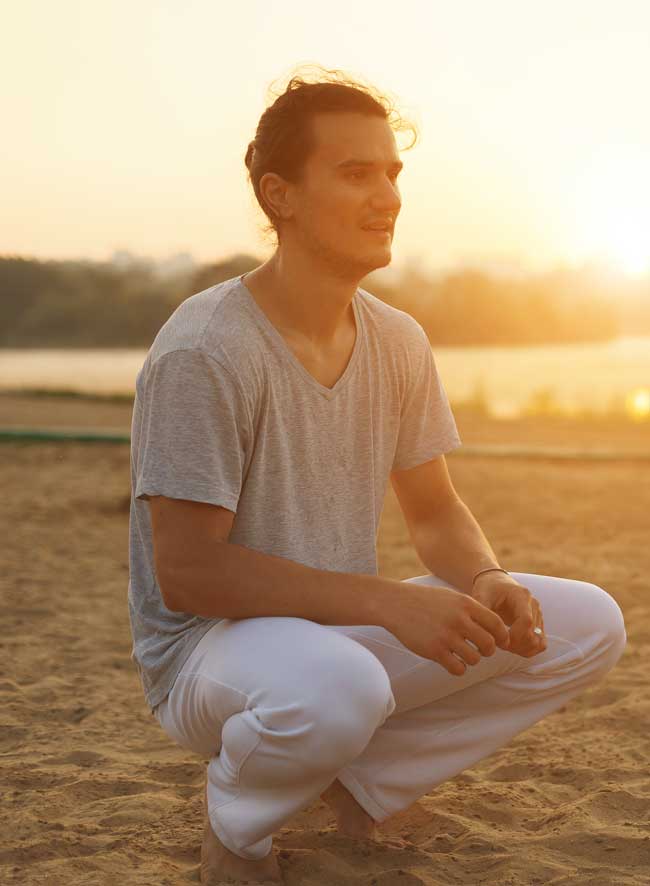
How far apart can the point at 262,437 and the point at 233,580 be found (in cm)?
29

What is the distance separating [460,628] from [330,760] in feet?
1.08

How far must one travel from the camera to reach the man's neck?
230 cm

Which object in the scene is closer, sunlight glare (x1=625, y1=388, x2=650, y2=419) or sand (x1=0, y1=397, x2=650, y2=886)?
sand (x1=0, y1=397, x2=650, y2=886)

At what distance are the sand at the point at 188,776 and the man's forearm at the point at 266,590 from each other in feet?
1.68

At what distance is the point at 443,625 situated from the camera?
2027 millimetres

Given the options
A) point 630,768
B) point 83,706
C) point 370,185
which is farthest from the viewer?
point 83,706

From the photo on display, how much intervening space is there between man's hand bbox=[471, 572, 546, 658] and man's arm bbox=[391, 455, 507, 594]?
0.30 ft

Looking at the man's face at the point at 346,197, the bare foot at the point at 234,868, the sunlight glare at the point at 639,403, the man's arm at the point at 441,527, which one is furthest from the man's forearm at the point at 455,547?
the sunlight glare at the point at 639,403

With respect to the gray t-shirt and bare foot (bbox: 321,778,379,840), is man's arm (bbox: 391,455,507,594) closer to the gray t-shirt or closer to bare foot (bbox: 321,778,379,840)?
the gray t-shirt

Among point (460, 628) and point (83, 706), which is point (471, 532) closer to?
point (460, 628)

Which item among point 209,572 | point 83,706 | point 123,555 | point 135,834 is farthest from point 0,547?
point 209,572

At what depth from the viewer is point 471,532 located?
8.06 feet

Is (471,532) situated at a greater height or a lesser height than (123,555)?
greater

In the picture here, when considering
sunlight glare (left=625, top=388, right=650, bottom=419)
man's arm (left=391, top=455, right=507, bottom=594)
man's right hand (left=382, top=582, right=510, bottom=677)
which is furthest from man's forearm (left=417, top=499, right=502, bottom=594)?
sunlight glare (left=625, top=388, right=650, bottom=419)
